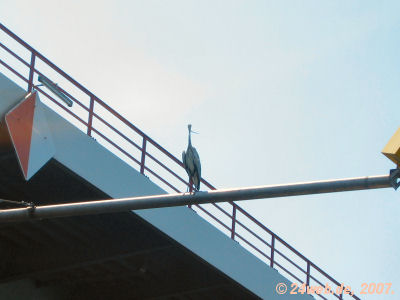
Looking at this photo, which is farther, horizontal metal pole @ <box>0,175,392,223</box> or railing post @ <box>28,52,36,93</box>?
railing post @ <box>28,52,36,93</box>

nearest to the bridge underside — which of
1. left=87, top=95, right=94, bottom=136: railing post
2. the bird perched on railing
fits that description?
left=87, top=95, right=94, bottom=136: railing post

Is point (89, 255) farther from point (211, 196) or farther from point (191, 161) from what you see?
point (211, 196)

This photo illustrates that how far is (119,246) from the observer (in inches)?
544

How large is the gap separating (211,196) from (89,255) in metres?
6.69

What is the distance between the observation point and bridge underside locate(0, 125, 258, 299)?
1255 cm

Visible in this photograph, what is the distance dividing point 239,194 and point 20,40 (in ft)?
22.2

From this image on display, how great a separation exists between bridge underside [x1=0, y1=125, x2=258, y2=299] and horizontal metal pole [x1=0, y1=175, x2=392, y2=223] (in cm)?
371

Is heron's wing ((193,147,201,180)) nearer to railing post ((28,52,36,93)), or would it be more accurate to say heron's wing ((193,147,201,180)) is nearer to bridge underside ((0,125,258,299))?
bridge underside ((0,125,258,299))

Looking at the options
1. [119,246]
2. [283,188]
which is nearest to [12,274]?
[119,246]

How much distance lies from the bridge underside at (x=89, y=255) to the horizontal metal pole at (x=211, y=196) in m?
3.71

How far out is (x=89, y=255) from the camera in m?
13.9

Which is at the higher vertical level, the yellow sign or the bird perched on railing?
the bird perched on railing

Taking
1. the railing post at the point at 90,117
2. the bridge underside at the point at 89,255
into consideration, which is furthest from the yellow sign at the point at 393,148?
the railing post at the point at 90,117

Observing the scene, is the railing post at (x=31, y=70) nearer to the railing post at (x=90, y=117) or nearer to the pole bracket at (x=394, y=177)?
the railing post at (x=90, y=117)
